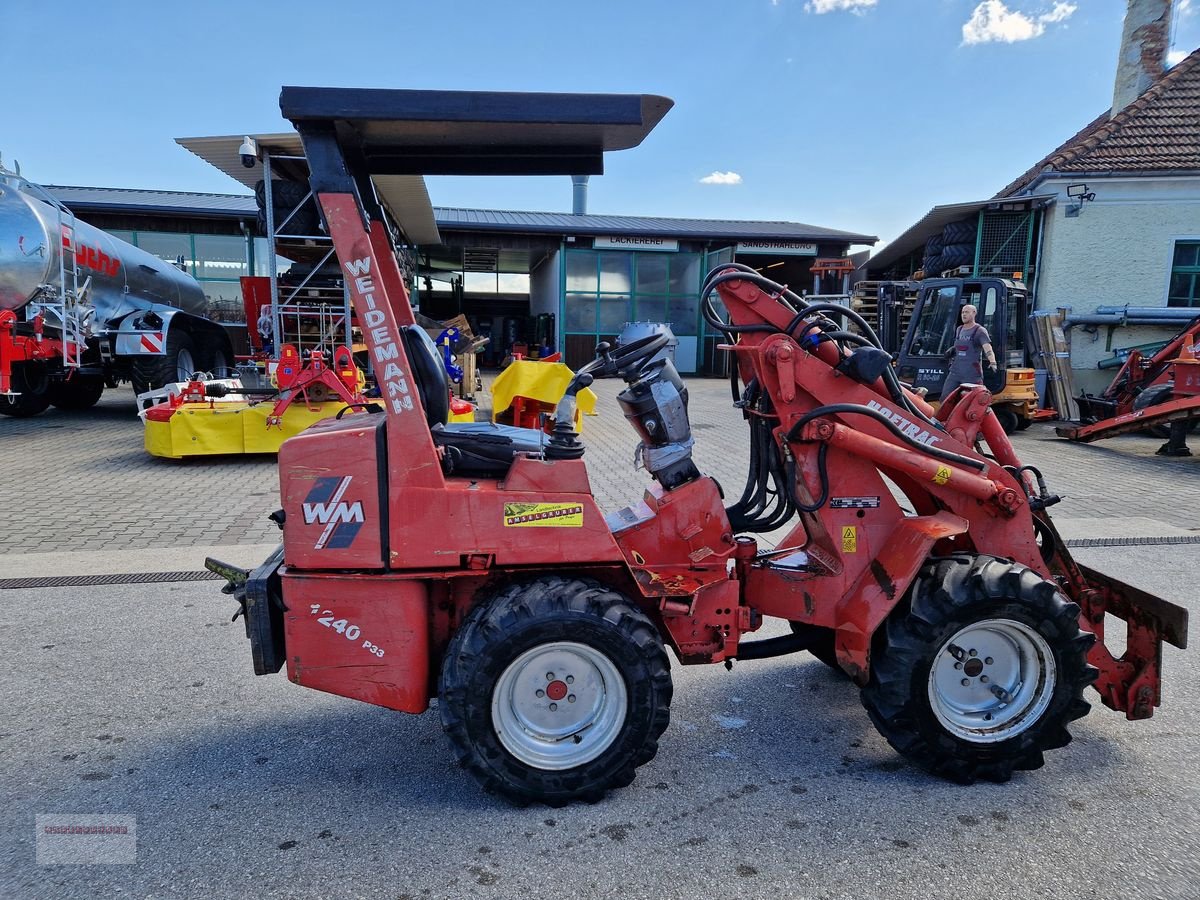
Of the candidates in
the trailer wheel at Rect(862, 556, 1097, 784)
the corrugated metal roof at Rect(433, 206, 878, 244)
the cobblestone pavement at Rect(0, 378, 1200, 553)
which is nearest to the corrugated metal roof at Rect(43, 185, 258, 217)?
the corrugated metal roof at Rect(433, 206, 878, 244)

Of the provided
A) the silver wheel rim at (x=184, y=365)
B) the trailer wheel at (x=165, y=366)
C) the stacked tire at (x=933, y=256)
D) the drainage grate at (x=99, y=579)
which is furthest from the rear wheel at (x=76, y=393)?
the stacked tire at (x=933, y=256)

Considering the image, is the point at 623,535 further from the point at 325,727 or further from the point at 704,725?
the point at 325,727

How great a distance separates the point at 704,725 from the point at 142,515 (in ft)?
18.4

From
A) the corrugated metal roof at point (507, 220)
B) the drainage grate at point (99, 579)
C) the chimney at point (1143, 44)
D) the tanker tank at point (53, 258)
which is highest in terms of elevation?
the chimney at point (1143, 44)

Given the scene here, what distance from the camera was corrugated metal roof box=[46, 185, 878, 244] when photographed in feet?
64.3

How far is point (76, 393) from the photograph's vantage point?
13.4 meters

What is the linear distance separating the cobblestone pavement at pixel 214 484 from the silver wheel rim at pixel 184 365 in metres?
1.02

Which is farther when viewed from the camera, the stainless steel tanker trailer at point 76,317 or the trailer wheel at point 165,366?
the trailer wheel at point 165,366

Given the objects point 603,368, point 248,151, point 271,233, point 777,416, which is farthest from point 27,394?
point 777,416

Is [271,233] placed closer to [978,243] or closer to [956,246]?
[978,243]

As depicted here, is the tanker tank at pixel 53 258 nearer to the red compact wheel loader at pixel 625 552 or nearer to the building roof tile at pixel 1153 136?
the red compact wheel loader at pixel 625 552

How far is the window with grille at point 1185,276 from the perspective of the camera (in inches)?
574

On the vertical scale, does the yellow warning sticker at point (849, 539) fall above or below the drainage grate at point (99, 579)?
above

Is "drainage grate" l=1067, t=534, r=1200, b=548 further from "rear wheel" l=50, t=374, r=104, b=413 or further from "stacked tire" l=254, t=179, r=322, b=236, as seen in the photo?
"rear wheel" l=50, t=374, r=104, b=413
